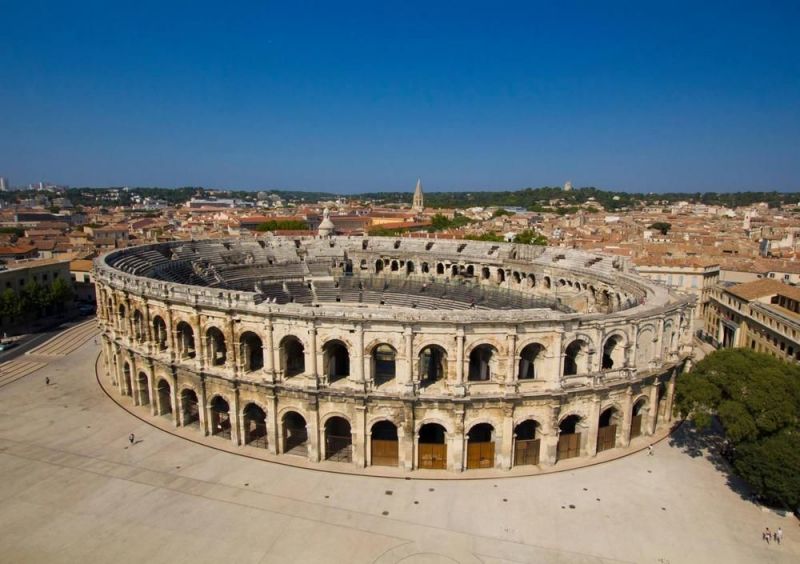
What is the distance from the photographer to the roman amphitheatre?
32281 mm

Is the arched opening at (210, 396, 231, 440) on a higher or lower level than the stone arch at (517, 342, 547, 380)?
lower

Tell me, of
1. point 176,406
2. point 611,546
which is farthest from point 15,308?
point 611,546

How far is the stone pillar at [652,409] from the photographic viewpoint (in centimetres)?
3678

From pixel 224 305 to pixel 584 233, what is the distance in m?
115

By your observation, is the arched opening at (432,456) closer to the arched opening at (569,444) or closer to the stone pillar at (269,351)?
the arched opening at (569,444)

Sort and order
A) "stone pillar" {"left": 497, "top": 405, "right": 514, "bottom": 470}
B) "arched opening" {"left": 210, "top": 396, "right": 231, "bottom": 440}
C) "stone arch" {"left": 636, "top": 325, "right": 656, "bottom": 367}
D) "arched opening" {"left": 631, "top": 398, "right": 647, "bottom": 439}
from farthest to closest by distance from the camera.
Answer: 1. "arched opening" {"left": 210, "top": 396, "right": 231, "bottom": 440}
2. "arched opening" {"left": 631, "top": 398, "right": 647, "bottom": 439}
3. "stone arch" {"left": 636, "top": 325, "right": 656, "bottom": 367}
4. "stone pillar" {"left": 497, "top": 405, "right": 514, "bottom": 470}

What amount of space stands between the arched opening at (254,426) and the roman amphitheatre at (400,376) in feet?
0.38

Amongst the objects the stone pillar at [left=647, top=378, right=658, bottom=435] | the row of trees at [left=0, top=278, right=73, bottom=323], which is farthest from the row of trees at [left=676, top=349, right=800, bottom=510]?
the row of trees at [left=0, top=278, right=73, bottom=323]

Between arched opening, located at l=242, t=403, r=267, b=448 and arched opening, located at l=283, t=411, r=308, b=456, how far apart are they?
1654mm

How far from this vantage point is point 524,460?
33906mm

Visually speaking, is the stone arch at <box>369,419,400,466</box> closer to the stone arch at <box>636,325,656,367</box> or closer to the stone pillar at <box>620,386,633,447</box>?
the stone pillar at <box>620,386,633,447</box>

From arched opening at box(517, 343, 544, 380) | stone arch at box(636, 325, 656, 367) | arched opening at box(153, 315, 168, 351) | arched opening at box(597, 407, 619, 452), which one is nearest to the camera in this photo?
arched opening at box(517, 343, 544, 380)

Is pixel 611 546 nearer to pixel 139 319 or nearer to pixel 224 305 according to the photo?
pixel 224 305

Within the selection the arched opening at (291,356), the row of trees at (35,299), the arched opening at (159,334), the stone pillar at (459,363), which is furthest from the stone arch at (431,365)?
the row of trees at (35,299)
